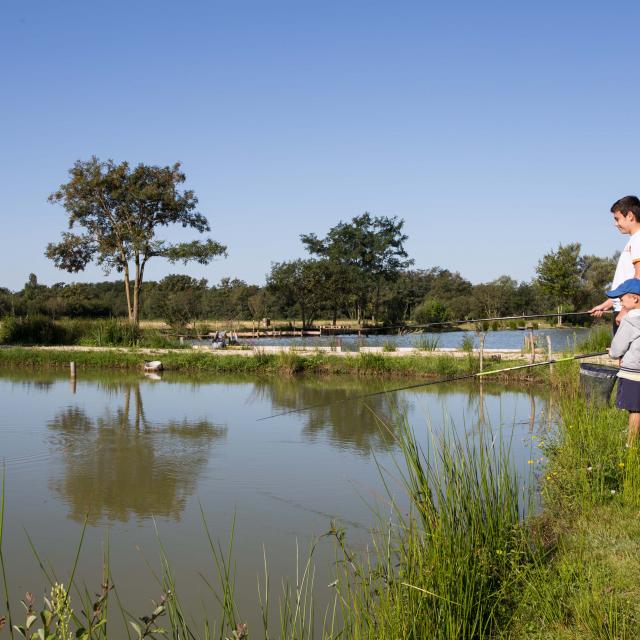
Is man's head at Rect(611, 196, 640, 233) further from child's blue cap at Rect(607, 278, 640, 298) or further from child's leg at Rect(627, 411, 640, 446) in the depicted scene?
child's leg at Rect(627, 411, 640, 446)

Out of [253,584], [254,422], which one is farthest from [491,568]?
[254,422]

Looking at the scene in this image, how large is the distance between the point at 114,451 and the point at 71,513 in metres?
2.56

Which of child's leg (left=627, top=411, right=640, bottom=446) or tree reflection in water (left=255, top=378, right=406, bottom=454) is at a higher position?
child's leg (left=627, top=411, right=640, bottom=446)

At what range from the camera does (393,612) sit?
2529 mm

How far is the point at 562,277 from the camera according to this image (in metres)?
39.3

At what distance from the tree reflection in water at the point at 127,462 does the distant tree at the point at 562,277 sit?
3214 centimetres

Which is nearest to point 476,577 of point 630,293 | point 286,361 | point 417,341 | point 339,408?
point 630,293

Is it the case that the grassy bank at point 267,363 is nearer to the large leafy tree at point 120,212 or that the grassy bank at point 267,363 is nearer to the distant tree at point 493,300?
the large leafy tree at point 120,212

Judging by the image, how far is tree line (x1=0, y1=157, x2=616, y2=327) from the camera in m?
27.8

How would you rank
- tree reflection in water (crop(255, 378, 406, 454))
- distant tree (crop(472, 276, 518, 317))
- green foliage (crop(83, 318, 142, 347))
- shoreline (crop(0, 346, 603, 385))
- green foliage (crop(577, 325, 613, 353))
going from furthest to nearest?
distant tree (crop(472, 276, 518, 317)) < green foliage (crop(83, 318, 142, 347)) < shoreline (crop(0, 346, 603, 385)) < green foliage (crop(577, 325, 613, 353)) < tree reflection in water (crop(255, 378, 406, 454))

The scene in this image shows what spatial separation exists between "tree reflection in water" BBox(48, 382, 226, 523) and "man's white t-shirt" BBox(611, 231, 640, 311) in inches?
143

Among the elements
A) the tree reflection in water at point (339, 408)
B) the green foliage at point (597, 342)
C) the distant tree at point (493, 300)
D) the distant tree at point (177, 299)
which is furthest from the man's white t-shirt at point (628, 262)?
the distant tree at point (493, 300)

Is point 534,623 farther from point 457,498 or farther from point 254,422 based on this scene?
point 254,422

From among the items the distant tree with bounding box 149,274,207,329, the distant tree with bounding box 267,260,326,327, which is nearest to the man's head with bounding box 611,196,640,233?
the distant tree with bounding box 149,274,207,329
